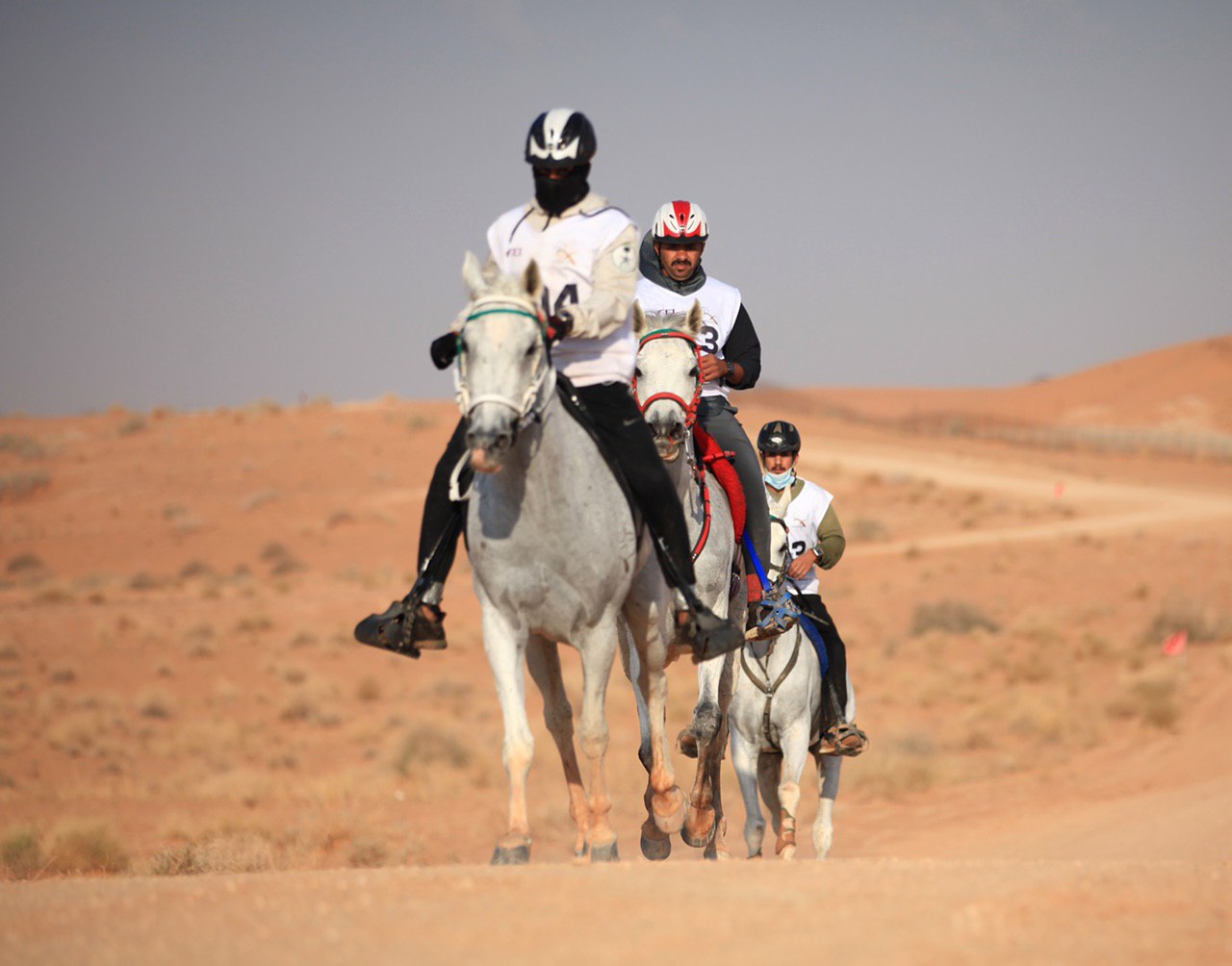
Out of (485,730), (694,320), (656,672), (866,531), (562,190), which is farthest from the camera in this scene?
(866,531)

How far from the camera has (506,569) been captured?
7.13 metres

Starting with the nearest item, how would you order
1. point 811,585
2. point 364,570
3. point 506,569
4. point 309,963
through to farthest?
point 309,963, point 506,569, point 811,585, point 364,570

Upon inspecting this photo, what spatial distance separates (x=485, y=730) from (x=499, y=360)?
60.2 ft

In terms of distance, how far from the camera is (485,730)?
24.1 metres

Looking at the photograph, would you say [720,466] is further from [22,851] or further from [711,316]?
[22,851]

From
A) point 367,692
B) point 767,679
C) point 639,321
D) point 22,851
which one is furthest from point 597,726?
point 367,692

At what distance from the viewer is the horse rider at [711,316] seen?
9.70 meters

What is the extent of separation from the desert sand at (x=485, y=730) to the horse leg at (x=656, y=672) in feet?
2.82

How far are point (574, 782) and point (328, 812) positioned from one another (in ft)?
37.7

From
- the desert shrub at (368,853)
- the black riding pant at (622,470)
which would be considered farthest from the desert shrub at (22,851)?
the black riding pant at (622,470)

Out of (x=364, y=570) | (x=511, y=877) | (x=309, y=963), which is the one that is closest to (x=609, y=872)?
(x=511, y=877)

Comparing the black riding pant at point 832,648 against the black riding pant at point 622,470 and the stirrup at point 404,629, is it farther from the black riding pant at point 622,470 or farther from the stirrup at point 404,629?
the stirrup at point 404,629

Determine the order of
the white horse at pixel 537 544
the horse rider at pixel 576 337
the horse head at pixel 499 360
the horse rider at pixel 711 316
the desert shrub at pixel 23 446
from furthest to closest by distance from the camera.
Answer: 1. the desert shrub at pixel 23 446
2. the horse rider at pixel 711 316
3. the horse rider at pixel 576 337
4. the white horse at pixel 537 544
5. the horse head at pixel 499 360

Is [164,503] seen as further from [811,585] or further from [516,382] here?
[516,382]
